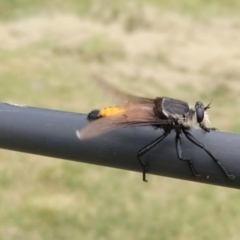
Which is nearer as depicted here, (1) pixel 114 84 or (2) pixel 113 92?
(2) pixel 113 92

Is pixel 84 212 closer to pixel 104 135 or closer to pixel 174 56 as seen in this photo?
pixel 104 135

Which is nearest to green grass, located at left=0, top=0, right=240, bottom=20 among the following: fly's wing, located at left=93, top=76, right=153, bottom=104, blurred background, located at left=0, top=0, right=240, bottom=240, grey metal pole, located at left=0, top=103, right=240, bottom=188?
blurred background, located at left=0, top=0, right=240, bottom=240

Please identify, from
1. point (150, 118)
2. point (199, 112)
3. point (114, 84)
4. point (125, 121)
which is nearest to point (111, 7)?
point (114, 84)

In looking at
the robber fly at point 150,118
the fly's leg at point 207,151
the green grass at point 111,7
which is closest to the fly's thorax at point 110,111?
the robber fly at point 150,118

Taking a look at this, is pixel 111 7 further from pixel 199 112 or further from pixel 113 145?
pixel 113 145

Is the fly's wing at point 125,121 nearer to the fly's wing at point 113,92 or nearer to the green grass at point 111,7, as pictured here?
the fly's wing at point 113,92

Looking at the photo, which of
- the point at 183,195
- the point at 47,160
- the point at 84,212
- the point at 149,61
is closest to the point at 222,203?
the point at 183,195
